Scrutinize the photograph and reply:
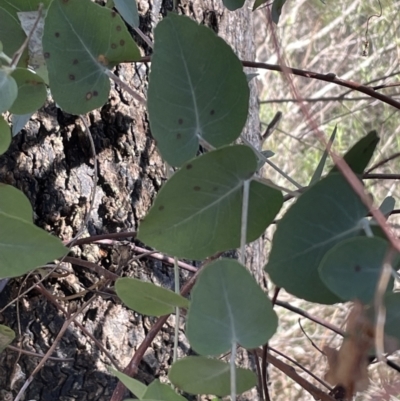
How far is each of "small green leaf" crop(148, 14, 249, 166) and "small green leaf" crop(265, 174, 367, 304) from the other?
0.21 ft

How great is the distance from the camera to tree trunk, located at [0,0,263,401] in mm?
601

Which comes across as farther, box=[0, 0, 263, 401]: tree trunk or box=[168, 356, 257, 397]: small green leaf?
box=[0, 0, 263, 401]: tree trunk

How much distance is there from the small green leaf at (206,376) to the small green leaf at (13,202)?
6.1 inches

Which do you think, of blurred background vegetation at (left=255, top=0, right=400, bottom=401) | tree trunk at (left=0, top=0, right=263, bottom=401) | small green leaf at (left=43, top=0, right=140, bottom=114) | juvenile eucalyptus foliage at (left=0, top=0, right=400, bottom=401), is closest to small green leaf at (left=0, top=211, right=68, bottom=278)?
juvenile eucalyptus foliage at (left=0, top=0, right=400, bottom=401)

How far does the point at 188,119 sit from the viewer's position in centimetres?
30

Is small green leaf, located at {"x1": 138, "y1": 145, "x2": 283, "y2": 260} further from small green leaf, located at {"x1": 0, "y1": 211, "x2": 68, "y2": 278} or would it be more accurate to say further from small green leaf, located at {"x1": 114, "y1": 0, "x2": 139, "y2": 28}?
small green leaf, located at {"x1": 114, "y1": 0, "x2": 139, "y2": 28}

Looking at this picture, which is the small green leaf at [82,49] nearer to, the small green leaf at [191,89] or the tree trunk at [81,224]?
the small green leaf at [191,89]

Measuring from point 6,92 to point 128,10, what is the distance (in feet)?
0.48

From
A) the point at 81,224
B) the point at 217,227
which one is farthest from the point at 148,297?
the point at 81,224

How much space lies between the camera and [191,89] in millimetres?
287

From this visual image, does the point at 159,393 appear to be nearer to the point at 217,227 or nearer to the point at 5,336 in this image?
the point at 217,227

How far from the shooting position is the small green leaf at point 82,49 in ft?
1.09

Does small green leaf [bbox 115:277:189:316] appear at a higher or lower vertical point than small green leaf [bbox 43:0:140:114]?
lower

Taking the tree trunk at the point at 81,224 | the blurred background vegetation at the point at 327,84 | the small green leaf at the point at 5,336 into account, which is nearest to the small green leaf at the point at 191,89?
the small green leaf at the point at 5,336
